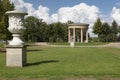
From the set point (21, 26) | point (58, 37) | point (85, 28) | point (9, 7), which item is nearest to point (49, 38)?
point (58, 37)

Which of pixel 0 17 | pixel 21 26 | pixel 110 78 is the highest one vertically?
pixel 0 17

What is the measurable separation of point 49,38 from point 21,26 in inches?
3637

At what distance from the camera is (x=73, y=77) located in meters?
10.7

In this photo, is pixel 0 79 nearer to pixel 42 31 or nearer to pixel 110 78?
pixel 110 78

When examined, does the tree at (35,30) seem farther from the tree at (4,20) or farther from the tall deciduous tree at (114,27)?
the tree at (4,20)

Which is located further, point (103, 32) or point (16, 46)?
point (103, 32)

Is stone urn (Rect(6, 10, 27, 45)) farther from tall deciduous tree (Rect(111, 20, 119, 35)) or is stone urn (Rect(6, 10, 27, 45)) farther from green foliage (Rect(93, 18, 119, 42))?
tall deciduous tree (Rect(111, 20, 119, 35))

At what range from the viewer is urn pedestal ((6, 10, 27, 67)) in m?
14.5

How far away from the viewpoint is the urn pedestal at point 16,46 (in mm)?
14523

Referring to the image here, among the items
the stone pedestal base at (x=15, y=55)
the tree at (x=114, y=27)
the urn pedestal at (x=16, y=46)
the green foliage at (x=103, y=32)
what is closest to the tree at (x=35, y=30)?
the green foliage at (x=103, y=32)

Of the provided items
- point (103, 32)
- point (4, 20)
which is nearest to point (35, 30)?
point (103, 32)

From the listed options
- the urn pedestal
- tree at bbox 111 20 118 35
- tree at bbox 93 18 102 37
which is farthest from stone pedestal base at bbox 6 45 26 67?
tree at bbox 111 20 118 35

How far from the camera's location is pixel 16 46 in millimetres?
14492

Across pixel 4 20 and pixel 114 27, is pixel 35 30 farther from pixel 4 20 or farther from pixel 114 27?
pixel 4 20
